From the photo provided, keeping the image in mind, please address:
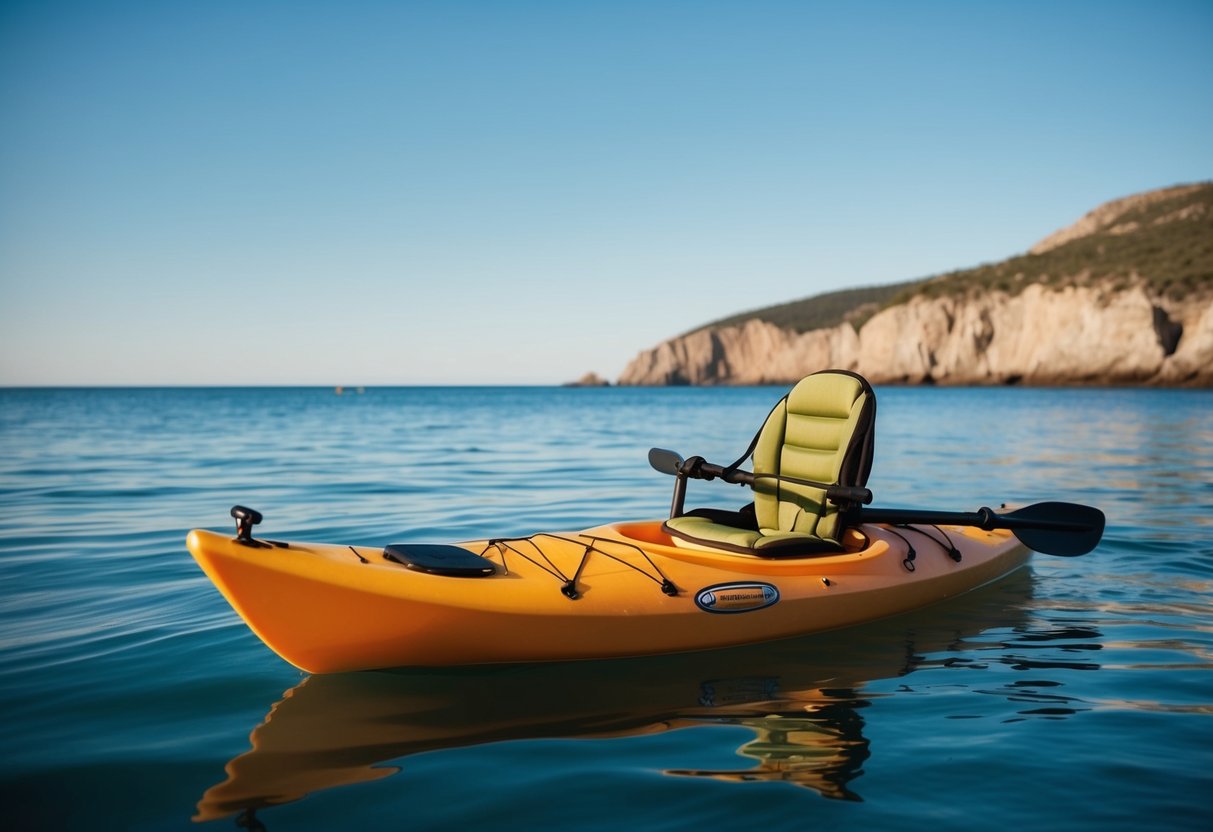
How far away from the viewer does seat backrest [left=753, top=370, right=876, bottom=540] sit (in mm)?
5352

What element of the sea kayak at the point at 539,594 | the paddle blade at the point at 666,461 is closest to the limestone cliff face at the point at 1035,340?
the paddle blade at the point at 666,461

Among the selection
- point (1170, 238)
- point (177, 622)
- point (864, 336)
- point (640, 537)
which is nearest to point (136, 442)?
point (177, 622)

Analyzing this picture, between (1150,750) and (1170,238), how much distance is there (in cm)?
7449

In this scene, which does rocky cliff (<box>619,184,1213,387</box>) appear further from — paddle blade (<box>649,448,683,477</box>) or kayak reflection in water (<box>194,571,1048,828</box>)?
kayak reflection in water (<box>194,571,1048,828</box>)

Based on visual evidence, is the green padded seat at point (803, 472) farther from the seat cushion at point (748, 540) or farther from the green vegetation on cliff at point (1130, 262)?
the green vegetation on cliff at point (1130, 262)

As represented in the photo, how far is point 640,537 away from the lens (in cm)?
568

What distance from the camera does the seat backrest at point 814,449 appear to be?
211 inches

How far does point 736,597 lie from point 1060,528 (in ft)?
8.82

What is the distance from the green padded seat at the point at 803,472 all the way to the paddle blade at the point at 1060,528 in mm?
1372

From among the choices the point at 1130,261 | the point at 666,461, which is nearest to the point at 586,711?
the point at 666,461

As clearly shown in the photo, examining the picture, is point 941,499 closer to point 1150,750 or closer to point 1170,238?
point 1150,750

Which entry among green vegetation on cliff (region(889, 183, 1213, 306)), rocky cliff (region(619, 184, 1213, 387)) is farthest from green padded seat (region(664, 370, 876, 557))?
green vegetation on cliff (region(889, 183, 1213, 306))

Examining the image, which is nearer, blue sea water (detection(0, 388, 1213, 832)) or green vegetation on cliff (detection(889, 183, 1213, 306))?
blue sea water (detection(0, 388, 1213, 832))

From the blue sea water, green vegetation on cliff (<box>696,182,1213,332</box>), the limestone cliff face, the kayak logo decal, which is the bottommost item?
the blue sea water
